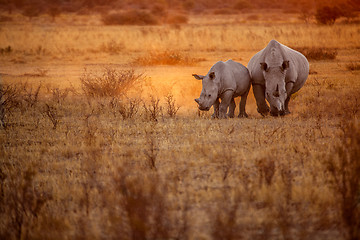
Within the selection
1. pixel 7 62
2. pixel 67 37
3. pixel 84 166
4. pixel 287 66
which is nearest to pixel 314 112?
pixel 287 66

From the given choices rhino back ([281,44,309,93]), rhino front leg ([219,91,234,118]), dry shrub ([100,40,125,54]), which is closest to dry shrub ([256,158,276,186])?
rhino front leg ([219,91,234,118])

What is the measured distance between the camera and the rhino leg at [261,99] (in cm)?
948

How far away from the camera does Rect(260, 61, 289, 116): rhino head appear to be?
8820 millimetres

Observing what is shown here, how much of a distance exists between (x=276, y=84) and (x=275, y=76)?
0.51 feet

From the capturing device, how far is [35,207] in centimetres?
463

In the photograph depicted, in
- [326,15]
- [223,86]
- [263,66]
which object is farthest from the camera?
[326,15]

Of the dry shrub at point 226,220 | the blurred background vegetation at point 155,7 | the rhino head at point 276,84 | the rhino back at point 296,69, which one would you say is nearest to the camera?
the dry shrub at point 226,220

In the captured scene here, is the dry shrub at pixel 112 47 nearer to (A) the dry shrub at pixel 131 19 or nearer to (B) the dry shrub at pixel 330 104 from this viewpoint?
(B) the dry shrub at pixel 330 104

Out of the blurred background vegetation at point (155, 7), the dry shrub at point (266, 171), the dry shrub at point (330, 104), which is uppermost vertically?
the blurred background vegetation at point (155, 7)

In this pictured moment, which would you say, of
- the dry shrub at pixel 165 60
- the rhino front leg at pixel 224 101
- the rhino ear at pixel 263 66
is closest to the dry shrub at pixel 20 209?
the rhino front leg at pixel 224 101

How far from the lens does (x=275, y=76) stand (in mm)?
8906

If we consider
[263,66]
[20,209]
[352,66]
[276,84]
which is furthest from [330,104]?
[20,209]

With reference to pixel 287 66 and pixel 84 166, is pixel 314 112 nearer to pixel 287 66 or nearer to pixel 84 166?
pixel 287 66

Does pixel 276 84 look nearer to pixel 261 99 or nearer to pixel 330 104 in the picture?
pixel 261 99
